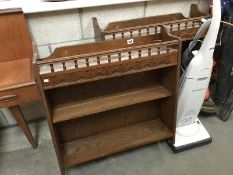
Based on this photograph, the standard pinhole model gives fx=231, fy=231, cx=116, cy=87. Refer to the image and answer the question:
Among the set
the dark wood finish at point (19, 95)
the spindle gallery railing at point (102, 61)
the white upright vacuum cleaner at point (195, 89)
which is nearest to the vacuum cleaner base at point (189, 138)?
the white upright vacuum cleaner at point (195, 89)

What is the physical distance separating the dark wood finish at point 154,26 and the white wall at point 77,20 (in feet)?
0.23

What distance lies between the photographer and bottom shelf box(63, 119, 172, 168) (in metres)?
1.46

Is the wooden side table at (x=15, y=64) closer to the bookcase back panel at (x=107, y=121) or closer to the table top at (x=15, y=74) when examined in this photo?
the table top at (x=15, y=74)

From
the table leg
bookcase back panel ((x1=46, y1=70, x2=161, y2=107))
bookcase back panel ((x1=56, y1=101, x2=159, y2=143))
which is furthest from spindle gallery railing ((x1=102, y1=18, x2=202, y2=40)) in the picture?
the table leg

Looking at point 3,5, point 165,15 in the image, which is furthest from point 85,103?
point 165,15

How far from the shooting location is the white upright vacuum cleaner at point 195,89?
1.27 m

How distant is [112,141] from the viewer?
1.56 m

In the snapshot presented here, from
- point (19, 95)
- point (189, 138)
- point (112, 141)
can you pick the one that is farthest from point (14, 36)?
point (189, 138)

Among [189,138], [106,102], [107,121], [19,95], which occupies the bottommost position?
[189,138]

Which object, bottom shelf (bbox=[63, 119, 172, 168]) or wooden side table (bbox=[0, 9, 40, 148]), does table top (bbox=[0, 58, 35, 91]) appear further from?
bottom shelf (bbox=[63, 119, 172, 168])

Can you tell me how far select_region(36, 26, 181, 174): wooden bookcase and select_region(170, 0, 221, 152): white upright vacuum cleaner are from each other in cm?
10

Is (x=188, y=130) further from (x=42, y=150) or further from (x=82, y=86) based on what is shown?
(x=42, y=150)

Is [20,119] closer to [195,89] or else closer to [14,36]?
[14,36]

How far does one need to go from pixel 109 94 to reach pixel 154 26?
0.51 metres
